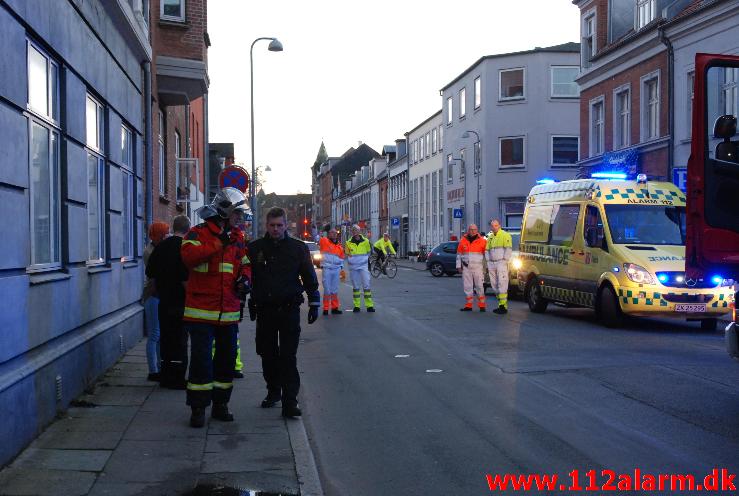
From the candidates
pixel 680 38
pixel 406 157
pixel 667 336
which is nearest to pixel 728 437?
pixel 667 336

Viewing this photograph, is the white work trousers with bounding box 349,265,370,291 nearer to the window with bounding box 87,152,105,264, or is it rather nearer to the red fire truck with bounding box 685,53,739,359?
the window with bounding box 87,152,105,264

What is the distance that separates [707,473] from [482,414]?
2.30 metres

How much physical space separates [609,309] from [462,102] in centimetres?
4060

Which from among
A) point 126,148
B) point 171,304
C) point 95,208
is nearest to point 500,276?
point 126,148

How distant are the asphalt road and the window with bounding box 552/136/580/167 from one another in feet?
115

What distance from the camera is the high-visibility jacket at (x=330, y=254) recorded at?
1795cm

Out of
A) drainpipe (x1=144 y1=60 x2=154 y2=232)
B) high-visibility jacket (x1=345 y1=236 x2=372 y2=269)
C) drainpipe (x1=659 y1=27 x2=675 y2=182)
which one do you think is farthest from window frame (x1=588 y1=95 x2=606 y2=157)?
drainpipe (x1=144 y1=60 x2=154 y2=232)

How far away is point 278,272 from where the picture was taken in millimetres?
7676

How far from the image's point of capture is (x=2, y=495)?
5059 millimetres

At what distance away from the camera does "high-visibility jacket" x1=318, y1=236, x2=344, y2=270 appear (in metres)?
18.0

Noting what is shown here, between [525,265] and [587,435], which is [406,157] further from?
[587,435]

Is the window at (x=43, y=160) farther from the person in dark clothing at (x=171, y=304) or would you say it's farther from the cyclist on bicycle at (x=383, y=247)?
the cyclist on bicycle at (x=383, y=247)

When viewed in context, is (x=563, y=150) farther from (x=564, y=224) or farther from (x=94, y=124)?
(x=94, y=124)

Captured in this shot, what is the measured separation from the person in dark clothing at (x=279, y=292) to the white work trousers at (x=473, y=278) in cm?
1027
